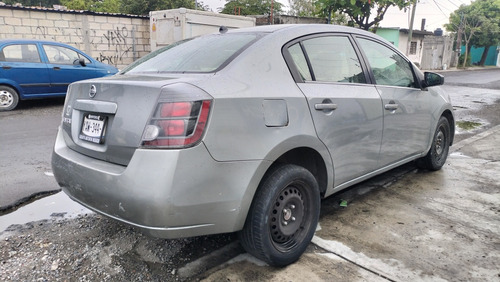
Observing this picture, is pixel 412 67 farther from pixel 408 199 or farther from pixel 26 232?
pixel 26 232

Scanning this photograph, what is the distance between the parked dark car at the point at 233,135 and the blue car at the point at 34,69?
644 centimetres

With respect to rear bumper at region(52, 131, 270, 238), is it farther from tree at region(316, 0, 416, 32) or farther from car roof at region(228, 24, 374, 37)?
tree at region(316, 0, 416, 32)

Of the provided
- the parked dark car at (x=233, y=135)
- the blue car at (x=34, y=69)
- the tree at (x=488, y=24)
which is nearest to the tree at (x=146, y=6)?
the blue car at (x=34, y=69)

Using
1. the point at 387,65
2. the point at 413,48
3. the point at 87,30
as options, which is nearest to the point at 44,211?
the point at 387,65

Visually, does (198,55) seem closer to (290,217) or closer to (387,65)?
(290,217)

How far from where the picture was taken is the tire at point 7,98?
324 inches

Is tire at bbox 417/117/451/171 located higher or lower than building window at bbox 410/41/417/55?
lower

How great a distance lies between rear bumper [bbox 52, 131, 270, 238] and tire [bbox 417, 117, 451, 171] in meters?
2.99

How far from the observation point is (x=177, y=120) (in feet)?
6.68

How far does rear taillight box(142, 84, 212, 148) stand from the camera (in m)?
2.03

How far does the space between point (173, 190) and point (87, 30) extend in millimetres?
14227

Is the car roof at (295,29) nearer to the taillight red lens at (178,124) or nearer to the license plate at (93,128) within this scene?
the taillight red lens at (178,124)

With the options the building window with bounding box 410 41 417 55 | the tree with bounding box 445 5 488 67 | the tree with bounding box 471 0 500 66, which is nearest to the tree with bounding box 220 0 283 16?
the building window with bounding box 410 41 417 55

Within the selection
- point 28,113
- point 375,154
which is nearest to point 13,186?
point 375,154
